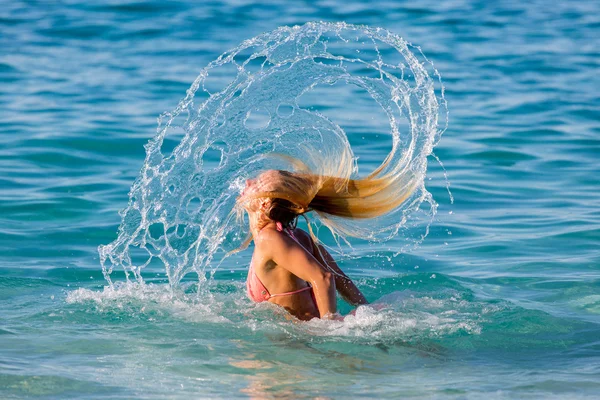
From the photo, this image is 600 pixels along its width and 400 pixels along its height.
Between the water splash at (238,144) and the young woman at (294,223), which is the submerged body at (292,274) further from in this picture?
the water splash at (238,144)

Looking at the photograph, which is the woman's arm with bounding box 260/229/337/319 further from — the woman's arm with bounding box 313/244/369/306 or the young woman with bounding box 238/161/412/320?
the woman's arm with bounding box 313/244/369/306

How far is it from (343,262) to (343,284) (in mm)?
1768

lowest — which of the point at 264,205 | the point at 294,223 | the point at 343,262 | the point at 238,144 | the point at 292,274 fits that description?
the point at 343,262

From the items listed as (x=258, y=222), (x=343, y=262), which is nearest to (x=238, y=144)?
(x=258, y=222)

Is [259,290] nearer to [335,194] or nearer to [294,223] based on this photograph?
[294,223]

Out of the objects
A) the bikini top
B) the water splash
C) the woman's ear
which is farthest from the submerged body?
the water splash

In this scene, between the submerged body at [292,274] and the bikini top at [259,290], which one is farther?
the bikini top at [259,290]

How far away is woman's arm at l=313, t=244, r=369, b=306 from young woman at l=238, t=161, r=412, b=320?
43mm

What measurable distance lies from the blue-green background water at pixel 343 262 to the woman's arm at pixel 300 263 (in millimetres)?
237

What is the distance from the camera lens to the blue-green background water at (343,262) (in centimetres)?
514

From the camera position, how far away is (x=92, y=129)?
39.4ft

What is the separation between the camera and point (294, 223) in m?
5.82

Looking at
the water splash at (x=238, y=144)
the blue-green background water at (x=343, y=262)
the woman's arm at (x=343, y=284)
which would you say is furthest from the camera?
the water splash at (x=238, y=144)

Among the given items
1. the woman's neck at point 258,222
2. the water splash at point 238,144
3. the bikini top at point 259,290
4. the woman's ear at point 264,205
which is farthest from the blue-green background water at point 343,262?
the woman's ear at point 264,205
